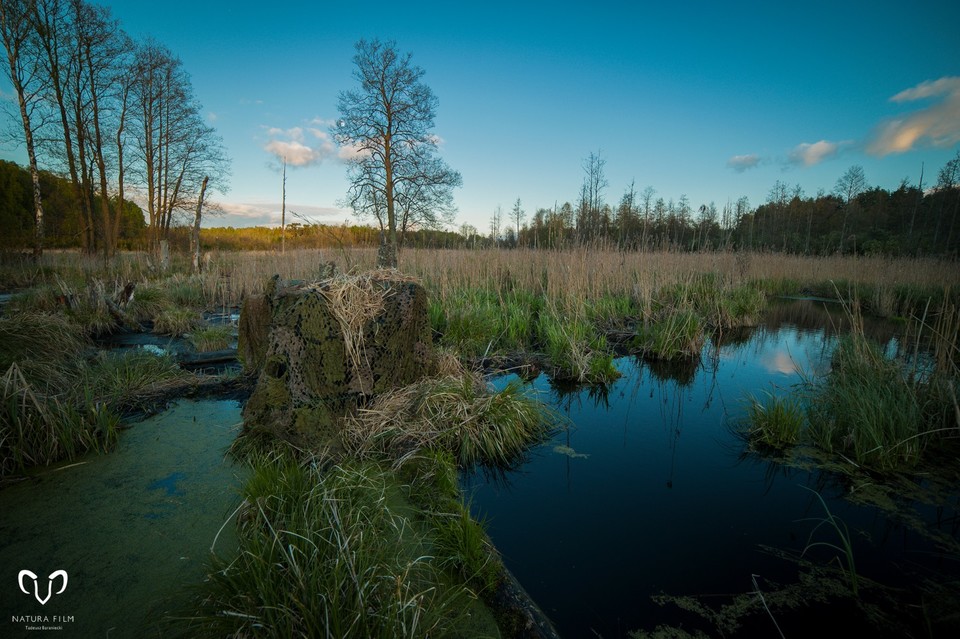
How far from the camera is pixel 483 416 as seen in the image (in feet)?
8.91

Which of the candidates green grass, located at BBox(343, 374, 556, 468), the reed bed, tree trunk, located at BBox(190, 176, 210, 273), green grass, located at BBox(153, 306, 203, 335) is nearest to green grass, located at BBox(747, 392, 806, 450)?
green grass, located at BBox(343, 374, 556, 468)

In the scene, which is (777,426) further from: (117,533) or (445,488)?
(117,533)

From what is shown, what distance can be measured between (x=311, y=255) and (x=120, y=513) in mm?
9267

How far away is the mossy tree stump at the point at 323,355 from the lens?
2316mm

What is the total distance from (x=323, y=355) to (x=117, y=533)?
123 cm

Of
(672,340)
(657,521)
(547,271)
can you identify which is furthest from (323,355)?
(547,271)

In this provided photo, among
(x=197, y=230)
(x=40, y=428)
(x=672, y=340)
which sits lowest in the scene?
(x=40, y=428)

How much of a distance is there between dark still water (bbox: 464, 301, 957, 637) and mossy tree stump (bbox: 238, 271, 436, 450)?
1.05 m

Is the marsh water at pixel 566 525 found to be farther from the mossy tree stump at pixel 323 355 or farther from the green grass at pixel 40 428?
the mossy tree stump at pixel 323 355

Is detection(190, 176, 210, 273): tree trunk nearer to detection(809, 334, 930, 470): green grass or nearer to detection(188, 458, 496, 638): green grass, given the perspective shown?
detection(188, 458, 496, 638): green grass

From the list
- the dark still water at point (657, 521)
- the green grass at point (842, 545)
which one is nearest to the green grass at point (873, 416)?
the dark still water at point (657, 521)

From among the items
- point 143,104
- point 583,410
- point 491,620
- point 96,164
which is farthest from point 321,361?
point 143,104

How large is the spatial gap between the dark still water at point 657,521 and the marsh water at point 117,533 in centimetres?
135

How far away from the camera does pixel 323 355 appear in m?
2.38
